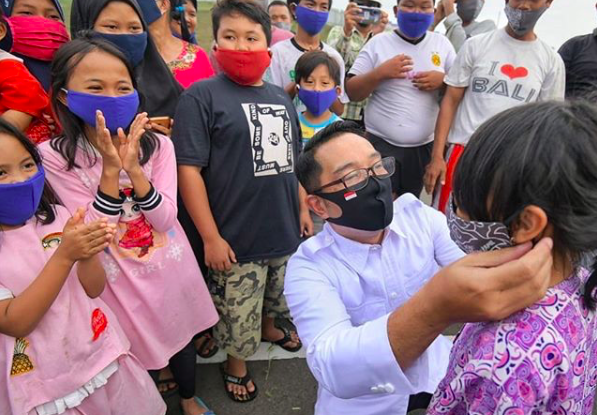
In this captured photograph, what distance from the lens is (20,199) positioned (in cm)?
130

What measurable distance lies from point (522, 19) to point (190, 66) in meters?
2.16

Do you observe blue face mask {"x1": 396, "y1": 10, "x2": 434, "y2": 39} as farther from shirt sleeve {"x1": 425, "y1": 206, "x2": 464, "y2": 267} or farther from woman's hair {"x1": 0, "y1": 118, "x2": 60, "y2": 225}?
woman's hair {"x1": 0, "y1": 118, "x2": 60, "y2": 225}

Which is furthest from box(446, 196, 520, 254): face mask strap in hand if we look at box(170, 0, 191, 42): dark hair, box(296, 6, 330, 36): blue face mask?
box(296, 6, 330, 36): blue face mask

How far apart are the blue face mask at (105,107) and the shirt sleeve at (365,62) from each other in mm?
2073

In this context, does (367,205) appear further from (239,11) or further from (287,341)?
(287,341)

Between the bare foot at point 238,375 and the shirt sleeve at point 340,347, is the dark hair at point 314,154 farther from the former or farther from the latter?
the bare foot at point 238,375

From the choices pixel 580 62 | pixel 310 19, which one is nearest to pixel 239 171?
pixel 310 19

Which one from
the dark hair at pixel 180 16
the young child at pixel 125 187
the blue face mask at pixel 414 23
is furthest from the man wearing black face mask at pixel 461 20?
the young child at pixel 125 187

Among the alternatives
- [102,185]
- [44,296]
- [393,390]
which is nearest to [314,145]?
[102,185]

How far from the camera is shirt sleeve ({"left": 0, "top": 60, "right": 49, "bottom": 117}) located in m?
1.68

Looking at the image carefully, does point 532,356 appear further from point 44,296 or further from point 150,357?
point 150,357

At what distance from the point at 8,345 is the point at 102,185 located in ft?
Answer: 1.98

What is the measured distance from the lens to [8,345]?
1.28 meters

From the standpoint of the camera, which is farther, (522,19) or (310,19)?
(310,19)
